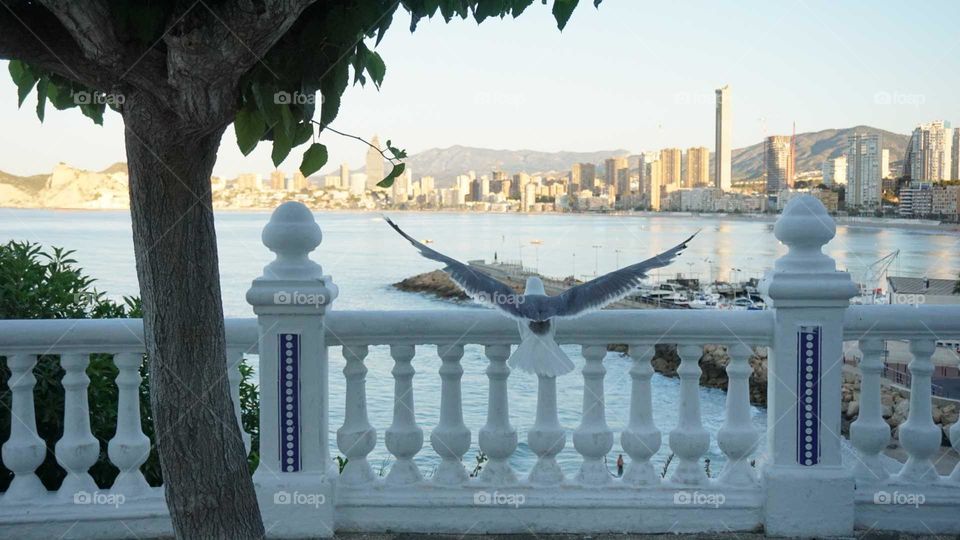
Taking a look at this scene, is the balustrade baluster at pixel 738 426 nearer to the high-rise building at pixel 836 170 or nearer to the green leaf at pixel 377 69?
the green leaf at pixel 377 69

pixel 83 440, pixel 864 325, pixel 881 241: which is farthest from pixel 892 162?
Answer: pixel 881 241

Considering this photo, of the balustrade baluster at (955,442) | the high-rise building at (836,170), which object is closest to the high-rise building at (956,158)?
the high-rise building at (836,170)

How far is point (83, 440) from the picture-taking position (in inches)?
153

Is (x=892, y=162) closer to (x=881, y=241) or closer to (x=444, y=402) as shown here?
(x=444, y=402)

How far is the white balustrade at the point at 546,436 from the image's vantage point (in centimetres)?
385

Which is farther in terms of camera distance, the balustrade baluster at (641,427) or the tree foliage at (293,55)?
the balustrade baluster at (641,427)

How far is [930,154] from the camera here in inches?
802

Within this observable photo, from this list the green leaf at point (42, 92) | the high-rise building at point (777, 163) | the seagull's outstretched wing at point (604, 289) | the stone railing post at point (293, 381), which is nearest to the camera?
the green leaf at point (42, 92)

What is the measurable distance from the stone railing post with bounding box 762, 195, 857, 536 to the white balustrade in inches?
39.0

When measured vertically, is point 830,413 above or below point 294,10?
below

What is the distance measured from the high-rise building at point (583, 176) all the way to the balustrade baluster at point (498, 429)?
51.7 feet

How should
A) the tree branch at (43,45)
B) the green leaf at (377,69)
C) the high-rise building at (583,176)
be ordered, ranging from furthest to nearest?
the high-rise building at (583,176) < the green leaf at (377,69) < the tree branch at (43,45)

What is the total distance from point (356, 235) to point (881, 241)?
192 ft

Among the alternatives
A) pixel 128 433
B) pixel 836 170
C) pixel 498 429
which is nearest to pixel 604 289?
pixel 498 429
